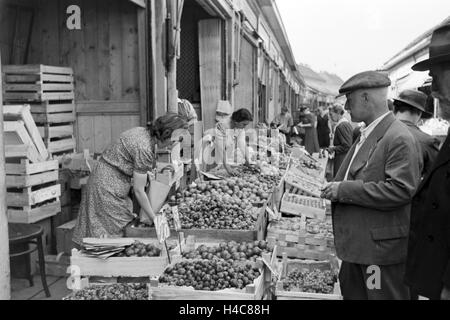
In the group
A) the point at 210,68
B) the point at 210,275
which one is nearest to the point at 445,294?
the point at 210,275

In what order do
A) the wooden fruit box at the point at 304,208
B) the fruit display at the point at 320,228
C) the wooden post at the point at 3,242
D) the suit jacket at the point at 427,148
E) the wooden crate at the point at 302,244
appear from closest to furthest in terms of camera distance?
the wooden post at the point at 3,242 → the suit jacket at the point at 427,148 → the wooden crate at the point at 302,244 → the fruit display at the point at 320,228 → the wooden fruit box at the point at 304,208

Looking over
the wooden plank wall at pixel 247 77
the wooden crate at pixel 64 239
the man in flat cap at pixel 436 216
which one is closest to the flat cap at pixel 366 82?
the man in flat cap at pixel 436 216

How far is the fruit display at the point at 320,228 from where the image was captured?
16.8ft

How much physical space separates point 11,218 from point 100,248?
1.37 metres

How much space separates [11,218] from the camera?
15.0ft

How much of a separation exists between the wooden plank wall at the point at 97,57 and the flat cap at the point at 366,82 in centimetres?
285

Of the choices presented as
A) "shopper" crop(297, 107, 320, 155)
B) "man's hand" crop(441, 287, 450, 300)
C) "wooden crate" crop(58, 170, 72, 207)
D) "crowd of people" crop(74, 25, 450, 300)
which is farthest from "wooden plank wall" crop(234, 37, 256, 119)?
"man's hand" crop(441, 287, 450, 300)

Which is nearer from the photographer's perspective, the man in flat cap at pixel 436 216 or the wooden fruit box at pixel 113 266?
the man in flat cap at pixel 436 216

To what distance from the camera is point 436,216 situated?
204cm

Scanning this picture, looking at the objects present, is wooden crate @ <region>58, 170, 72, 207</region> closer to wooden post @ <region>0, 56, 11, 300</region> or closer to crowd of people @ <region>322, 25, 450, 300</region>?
wooden post @ <region>0, 56, 11, 300</region>

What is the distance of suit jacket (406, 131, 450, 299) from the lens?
6.59 feet

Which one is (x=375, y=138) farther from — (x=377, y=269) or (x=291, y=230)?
(x=291, y=230)

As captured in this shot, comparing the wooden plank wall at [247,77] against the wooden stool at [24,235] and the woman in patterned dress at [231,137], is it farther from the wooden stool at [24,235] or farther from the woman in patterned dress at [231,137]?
the wooden stool at [24,235]
